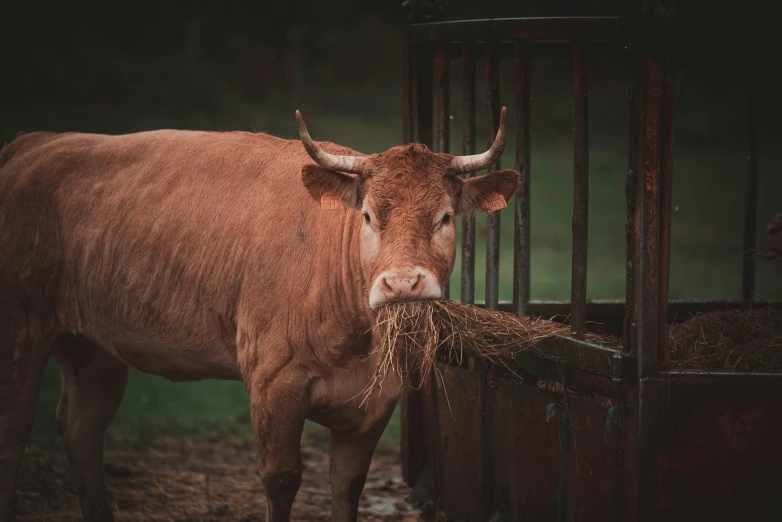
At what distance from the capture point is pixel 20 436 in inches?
199

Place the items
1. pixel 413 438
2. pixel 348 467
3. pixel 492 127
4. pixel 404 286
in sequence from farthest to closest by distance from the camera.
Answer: pixel 413 438
pixel 492 127
pixel 348 467
pixel 404 286

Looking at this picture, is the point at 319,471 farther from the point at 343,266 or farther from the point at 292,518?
the point at 343,266

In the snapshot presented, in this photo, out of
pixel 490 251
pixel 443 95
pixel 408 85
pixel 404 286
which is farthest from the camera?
pixel 408 85

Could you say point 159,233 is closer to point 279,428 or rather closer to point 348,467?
point 279,428

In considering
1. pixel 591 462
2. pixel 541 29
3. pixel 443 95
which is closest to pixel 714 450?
pixel 591 462

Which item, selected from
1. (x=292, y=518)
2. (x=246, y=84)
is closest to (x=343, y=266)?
(x=292, y=518)

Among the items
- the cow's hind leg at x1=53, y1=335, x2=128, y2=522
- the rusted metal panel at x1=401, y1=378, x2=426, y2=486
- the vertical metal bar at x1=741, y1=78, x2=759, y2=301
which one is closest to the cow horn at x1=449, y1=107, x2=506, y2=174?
the vertical metal bar at x1=741, y1=78, x2=759, y2=301

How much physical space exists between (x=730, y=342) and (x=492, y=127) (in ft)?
5.18

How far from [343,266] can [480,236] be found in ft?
26.1

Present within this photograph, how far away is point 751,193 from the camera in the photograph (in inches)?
217

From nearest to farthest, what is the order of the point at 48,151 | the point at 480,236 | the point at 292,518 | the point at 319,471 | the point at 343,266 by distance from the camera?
1. the point at 343,266
2. the point at 48,151
3. the point at 292,518
4. the point at 319,471
5. the point at 480,236

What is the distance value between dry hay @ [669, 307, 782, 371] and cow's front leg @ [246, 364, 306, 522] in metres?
1.70

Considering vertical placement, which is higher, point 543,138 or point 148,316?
point 543,138

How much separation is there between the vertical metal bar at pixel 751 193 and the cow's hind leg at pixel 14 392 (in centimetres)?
399
